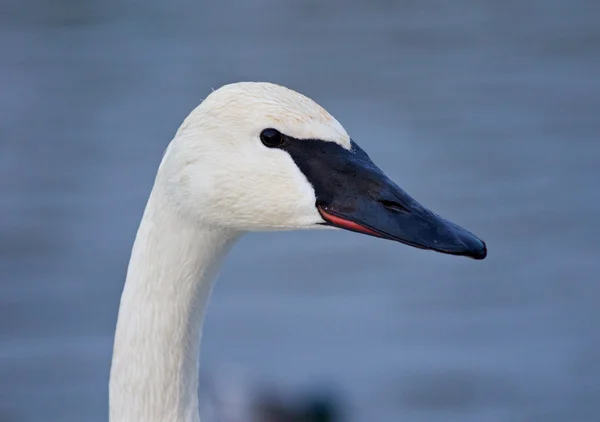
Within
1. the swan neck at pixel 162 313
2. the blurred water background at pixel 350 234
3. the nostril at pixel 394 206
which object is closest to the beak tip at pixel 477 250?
the nostril at pixel 394 206

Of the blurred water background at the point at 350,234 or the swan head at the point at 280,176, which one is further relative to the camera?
the blurred water background at the point at 350,234

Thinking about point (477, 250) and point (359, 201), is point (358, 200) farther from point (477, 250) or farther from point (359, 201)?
point (477, 250)

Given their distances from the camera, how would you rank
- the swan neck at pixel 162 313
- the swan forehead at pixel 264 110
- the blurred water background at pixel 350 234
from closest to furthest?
the swan forehead at pixel 264 110
the swan neck at pixel 162 313
the blurred water background at pixel 350 234

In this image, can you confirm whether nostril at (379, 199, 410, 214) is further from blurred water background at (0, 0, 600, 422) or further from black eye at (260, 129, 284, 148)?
blurred water background at (0, 0, 600, 422)

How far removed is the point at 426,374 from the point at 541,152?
3.01 m

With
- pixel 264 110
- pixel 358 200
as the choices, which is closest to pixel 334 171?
pixel 358 200

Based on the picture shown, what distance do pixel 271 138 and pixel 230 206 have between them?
0.73 feet

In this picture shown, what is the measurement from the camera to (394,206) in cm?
354

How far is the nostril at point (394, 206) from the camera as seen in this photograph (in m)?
3.54

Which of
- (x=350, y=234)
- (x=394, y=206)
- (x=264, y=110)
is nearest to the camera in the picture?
(x=264, y=110)

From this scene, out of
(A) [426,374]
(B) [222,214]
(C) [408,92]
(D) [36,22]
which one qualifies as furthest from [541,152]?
(B) [222,214]

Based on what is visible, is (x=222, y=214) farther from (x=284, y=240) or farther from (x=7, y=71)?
(x=7, y=71)

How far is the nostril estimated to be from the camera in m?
3.54

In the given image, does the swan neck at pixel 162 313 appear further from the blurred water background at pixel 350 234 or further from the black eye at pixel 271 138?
the blurred water background at pixel 350 234
